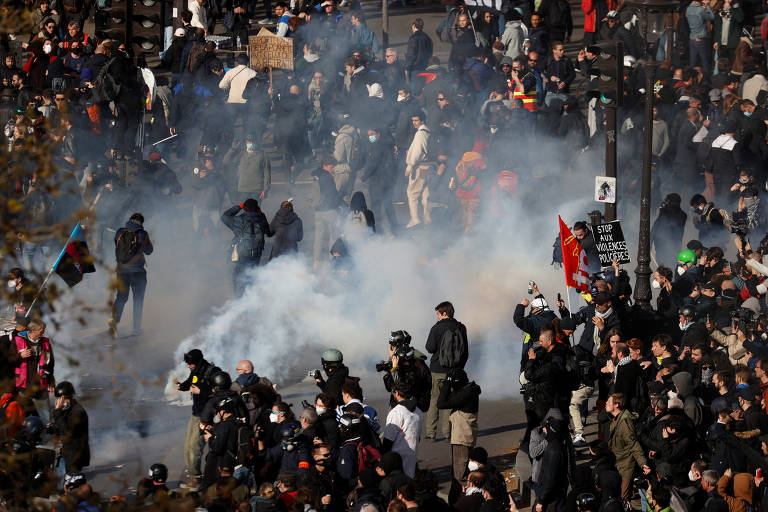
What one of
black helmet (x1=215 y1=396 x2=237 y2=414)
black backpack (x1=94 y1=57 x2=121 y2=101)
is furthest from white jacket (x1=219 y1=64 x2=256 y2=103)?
black helmet (x1=215 y1=396 x2=237 y2=414)

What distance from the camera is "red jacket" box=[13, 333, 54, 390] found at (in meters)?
12.3

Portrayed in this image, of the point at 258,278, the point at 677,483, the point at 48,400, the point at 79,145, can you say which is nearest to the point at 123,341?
the point at 258,278

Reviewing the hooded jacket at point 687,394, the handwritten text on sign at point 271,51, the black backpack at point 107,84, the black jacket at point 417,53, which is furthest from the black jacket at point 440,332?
the black jacket at point 417,53

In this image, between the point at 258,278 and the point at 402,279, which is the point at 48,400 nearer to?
the point at 258,278

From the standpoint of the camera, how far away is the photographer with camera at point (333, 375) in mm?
11664

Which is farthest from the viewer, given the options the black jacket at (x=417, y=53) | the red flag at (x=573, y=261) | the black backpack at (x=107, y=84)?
the black jacket at (x=417, y=53)

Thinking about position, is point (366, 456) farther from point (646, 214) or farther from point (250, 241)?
point (250, 241)

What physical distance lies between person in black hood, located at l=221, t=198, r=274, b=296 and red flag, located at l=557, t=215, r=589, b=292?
4.40 m

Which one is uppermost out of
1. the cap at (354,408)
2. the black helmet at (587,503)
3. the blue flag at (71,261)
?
the blue flag at (71,261)

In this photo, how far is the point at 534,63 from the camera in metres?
21.3

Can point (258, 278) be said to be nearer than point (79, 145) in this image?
Yes

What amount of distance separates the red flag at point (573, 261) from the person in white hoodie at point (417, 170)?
559 cm

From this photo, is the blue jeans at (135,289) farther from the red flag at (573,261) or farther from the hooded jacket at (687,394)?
the hooded jacket at (687,394)

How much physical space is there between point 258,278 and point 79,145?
173 inches
